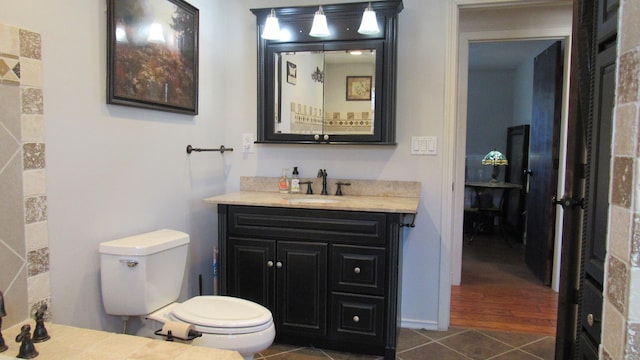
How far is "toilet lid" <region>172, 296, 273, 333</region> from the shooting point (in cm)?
182

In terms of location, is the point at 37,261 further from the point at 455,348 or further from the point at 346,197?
the point at 455,348

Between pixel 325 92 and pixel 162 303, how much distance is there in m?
1.62

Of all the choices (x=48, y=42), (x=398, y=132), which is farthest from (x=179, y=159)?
(x=398, y=132)

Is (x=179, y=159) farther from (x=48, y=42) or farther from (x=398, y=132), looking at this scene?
(x=398, y=132)

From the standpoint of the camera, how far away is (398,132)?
2848mm

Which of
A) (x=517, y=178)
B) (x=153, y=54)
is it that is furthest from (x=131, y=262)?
(x=517, y=178)

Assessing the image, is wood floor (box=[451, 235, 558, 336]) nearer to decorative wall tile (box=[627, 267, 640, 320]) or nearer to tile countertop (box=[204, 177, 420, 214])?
tile countertop (box=[204, 177, 420, 214])

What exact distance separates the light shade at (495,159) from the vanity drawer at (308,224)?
180 inches

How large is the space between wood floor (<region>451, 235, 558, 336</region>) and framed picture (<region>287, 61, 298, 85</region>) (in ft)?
6.42

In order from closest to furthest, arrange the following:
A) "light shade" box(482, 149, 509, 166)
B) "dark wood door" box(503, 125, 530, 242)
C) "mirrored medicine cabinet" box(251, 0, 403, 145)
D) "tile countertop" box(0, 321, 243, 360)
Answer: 1. "tile countertop" box(0, 321, 243, 360)
2. "mirrored medicine cabinet" box(251, 0, 403, 145)
3. "dark wood door" box(503, 125, 530, 242)
4. "light shade" box(482, 149, 509, 166)

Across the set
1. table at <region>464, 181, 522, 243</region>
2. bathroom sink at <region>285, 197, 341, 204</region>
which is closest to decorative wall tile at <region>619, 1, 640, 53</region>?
bathroom sink at <region>285, 197, 341, 204</region>

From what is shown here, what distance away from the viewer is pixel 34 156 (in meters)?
1.62

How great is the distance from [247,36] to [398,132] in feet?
4.03

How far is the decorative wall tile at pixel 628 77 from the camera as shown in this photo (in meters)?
0.76
